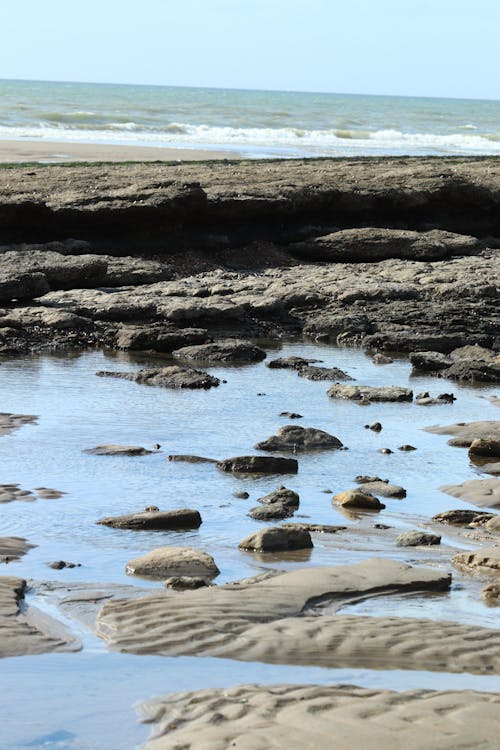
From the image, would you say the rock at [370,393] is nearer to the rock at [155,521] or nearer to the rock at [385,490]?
the rock at [385,490]

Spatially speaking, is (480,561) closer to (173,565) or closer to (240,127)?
(173,565)

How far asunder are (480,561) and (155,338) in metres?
7.04

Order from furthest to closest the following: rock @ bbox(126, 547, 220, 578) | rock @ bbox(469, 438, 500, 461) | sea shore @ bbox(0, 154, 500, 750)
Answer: rock @ bbox(469, 438, 500, 461) → rock @ bbox(126, 547, 220, 578) → sea shore @ bbox(0, 154, 500, 750)

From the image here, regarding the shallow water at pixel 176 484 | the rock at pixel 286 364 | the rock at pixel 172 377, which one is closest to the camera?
the shallow water at pixel 176 484

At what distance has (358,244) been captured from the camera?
16.6 m

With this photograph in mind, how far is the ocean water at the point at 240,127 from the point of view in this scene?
44531 mm

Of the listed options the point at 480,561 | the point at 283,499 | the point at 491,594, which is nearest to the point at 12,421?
the point at 283,499

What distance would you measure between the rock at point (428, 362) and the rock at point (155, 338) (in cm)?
226

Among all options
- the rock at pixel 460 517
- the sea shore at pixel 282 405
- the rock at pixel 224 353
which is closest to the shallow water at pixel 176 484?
the sea shore at pixel 282 405

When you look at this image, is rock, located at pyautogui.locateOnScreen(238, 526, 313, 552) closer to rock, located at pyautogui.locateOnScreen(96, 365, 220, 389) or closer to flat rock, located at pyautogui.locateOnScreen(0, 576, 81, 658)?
flat rock, located at pyautogui.locateOnScreen(0, 576, 81, 658)

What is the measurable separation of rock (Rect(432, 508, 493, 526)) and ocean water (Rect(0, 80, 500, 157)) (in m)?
30.7

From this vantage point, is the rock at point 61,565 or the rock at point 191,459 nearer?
the rock at point 61,565

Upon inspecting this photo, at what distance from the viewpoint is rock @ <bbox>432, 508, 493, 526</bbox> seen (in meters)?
7.13

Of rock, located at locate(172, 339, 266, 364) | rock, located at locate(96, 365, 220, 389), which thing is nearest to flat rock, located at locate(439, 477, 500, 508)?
rock, located at locate(96, 365, 220, 389)
